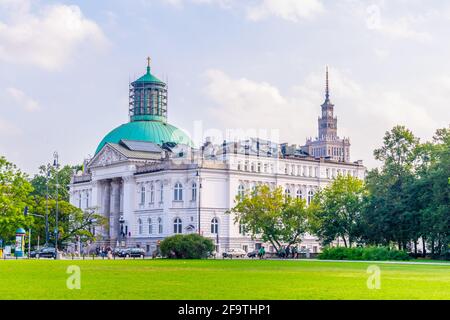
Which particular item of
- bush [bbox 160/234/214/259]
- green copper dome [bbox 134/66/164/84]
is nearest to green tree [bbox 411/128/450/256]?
bush [bbox 160/234/214/259]

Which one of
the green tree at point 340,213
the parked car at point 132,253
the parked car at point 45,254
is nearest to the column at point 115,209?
the parked car at point 132,253

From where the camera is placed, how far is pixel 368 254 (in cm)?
7844

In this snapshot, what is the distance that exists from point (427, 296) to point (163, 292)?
935 cm

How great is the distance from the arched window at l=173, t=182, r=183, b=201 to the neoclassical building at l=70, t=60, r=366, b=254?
0.15m

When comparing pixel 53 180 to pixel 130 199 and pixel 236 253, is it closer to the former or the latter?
pixel 130 199

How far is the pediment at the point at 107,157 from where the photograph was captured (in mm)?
136625

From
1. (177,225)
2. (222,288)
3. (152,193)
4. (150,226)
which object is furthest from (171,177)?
(222,288)

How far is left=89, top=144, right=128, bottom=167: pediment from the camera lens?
136625 mm

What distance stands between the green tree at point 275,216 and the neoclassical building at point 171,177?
10694 mm

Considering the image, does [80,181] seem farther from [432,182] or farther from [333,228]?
[432,182]

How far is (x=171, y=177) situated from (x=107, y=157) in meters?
18.2
